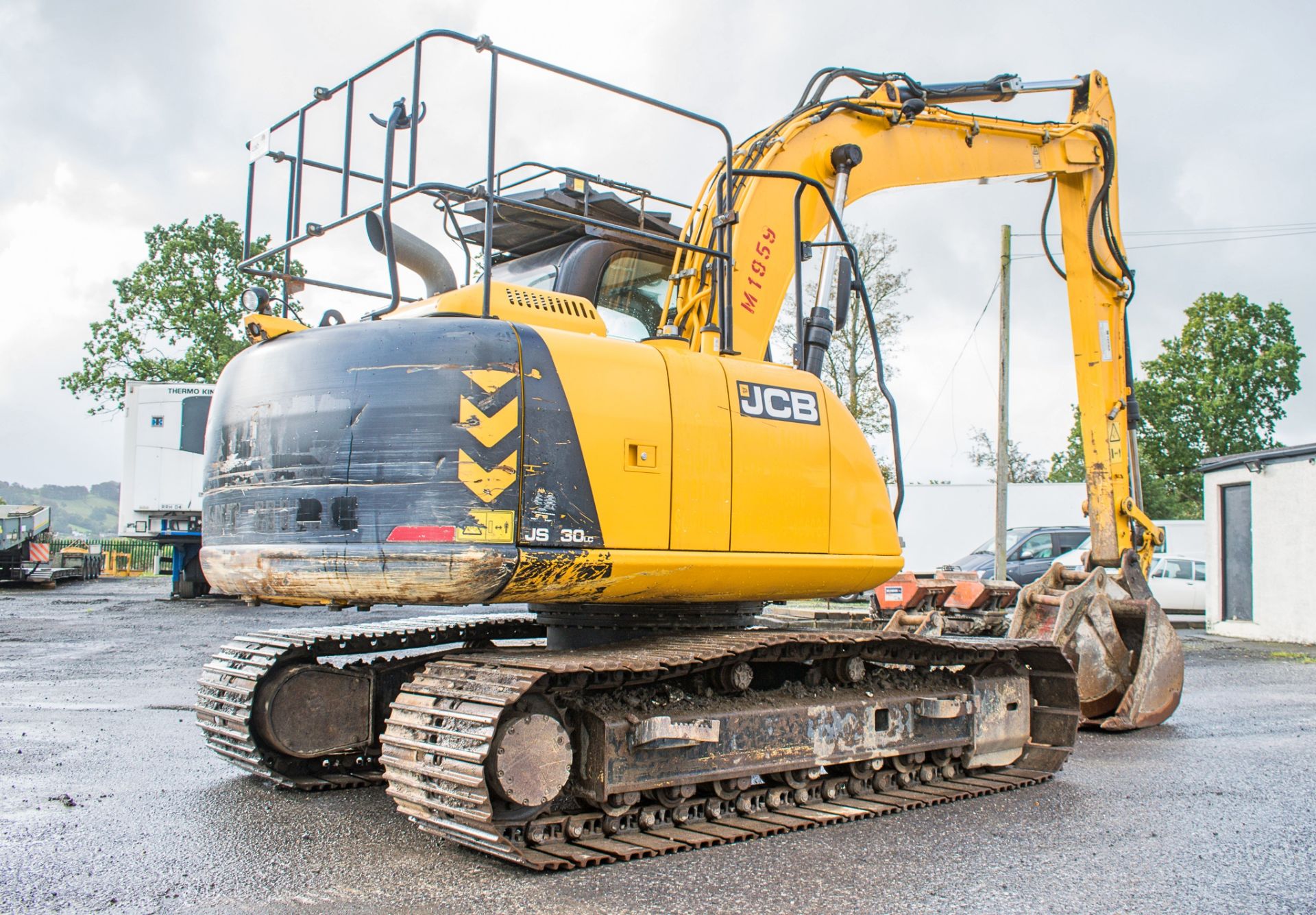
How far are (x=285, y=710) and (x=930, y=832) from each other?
3.39 m

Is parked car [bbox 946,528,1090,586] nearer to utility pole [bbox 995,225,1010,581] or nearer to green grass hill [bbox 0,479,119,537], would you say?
utility pole [bbox 995,225,1010,581]

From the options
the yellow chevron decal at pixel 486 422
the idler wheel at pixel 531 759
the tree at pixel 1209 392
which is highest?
the tree at pixel 1209 392

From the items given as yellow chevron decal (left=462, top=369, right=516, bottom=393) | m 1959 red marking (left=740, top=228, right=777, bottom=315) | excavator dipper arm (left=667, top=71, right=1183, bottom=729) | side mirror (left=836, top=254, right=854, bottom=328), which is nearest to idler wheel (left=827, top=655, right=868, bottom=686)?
excavator dipper arm (left=667, top=71, right=1183, bottom=729)

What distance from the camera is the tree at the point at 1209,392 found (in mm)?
46906

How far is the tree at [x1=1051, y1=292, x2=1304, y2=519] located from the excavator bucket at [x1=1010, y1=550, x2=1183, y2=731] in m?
41.5

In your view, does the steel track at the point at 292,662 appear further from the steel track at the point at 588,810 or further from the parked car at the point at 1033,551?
the parked car at the point at 1033,551

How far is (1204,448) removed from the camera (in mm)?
47094

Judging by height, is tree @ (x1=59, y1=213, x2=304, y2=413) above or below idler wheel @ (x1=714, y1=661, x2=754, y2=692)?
above

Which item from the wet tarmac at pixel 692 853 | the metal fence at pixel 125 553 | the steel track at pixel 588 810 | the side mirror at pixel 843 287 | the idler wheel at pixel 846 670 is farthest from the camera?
the metal fence at pixel 125 553

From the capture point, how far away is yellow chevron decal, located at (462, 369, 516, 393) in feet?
15.2

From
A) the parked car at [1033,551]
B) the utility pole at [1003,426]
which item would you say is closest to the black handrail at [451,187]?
the utility pole at [1003,426]

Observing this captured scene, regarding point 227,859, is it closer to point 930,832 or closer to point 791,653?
point 791,653

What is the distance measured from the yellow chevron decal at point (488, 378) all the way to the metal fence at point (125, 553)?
36932mm

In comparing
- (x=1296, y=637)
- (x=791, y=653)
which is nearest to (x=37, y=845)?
(x=791, y=653)
